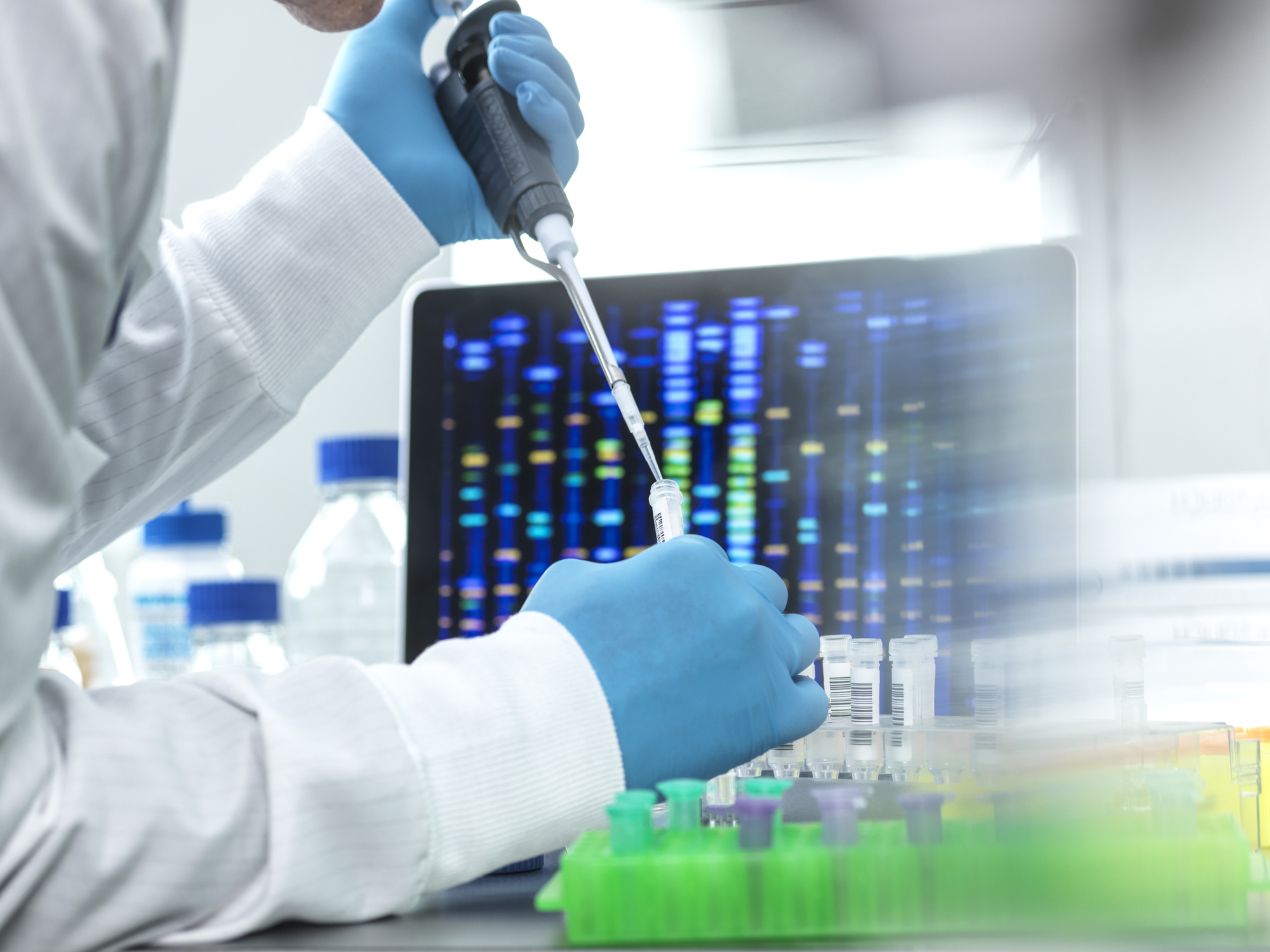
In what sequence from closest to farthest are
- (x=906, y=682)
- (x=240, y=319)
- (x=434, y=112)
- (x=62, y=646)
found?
(x=906, y=682)
(x=240, y=319)
(x=434, y=112)
(x=62, y=646)

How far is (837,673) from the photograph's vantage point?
50 cm

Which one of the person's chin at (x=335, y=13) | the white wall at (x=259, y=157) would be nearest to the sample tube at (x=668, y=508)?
the person's chin at (x=335, y=13)

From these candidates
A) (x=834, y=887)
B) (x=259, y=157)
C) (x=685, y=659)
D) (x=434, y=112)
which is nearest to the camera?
(x=834, y=887)

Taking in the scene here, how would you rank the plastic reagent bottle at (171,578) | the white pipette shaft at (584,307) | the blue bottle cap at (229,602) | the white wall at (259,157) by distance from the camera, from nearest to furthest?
the white pipette shaft at (584,307), the blue bottle cap at (229,602), the plastic reagent bottle at (171,578), the white wall at (259,157)

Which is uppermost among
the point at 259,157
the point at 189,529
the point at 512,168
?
the point at 259,157

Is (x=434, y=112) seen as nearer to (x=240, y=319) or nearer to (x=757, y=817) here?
(x=240, y=319)

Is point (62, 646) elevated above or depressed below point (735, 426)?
below

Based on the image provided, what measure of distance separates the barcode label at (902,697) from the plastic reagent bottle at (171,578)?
629 mm

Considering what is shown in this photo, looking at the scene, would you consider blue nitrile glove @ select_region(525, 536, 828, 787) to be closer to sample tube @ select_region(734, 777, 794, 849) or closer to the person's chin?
sample tube @ select_region(734, 777, 794, 849)

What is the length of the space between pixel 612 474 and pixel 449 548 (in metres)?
0.14

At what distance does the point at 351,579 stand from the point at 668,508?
1.90 feet

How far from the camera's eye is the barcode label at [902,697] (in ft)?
1.54

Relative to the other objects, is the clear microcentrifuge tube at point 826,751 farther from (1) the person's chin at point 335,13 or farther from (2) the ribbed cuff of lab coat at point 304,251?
(1) the person's chin at point 335,13

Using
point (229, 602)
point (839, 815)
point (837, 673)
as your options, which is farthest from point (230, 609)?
point (839, 815)
